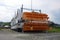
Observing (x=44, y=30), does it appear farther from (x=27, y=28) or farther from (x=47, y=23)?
(x=27, y=28)

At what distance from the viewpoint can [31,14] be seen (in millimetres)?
21250

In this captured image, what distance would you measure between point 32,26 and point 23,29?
2.87 feet

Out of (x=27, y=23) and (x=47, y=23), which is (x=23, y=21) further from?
(x=47, y=23)

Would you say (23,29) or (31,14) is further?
(31,14)

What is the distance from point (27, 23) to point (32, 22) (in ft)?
1.83

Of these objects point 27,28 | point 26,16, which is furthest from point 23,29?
point 26,16

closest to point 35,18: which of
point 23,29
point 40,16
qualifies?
point 40,16

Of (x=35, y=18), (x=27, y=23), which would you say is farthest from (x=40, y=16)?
(x=27, y=23)

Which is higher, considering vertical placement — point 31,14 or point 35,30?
point 31,14

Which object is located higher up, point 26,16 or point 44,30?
point 26,16

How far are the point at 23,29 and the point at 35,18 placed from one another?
1983 millimetres

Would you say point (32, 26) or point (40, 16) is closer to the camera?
point (32, 26)

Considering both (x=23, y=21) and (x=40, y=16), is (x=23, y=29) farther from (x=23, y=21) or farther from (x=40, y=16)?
(x=40, y=16)

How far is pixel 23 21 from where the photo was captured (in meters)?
20.4
